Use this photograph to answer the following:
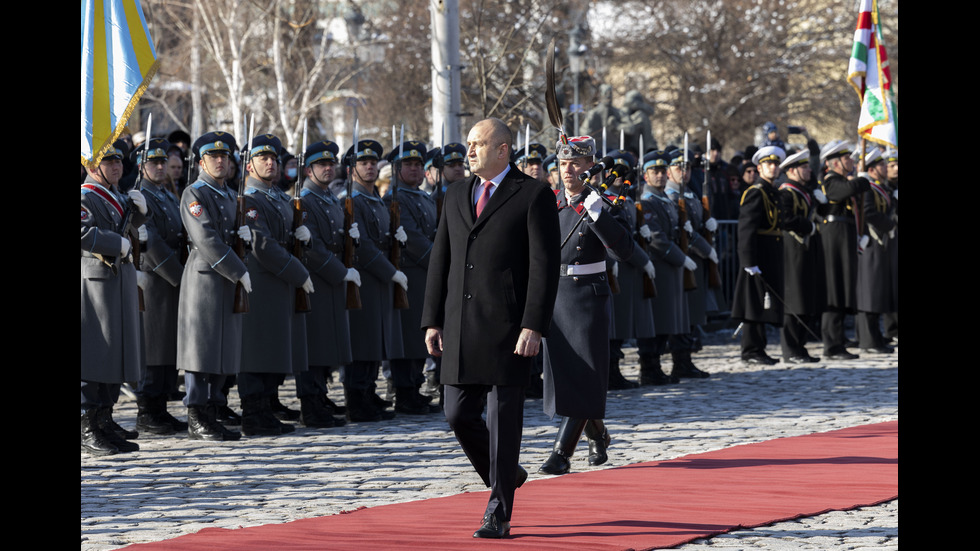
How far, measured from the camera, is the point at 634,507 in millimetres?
6832

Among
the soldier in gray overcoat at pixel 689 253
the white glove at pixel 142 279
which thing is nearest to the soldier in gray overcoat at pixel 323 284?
the white glove at pixel 142 279

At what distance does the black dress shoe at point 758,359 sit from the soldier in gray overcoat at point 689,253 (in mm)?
582

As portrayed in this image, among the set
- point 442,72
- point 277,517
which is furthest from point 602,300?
point 442,72

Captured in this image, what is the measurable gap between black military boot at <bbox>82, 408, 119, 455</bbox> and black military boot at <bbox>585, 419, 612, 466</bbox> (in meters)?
2.82

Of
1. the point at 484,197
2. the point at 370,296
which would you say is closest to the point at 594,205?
the point at 484,197

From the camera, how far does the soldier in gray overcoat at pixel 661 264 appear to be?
12.4m

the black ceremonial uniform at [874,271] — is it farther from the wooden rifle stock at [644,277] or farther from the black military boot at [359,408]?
the black military boot at [359,408]

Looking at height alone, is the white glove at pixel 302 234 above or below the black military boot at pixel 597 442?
above

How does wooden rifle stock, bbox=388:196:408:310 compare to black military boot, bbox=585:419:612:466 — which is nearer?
black military boot, bbox=585:419:612:466

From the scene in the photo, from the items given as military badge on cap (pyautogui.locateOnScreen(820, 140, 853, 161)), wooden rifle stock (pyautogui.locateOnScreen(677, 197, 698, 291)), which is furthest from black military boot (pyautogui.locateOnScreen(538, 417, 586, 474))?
military badge on cap (pyautogui.locateOnScreen(820, 140, 853, 161))

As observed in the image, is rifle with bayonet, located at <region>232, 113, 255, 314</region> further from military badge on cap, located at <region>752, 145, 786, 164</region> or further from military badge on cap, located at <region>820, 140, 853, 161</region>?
military badge on cap, located at <region>820, 140, 853, 161</region>

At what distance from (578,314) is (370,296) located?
302cm

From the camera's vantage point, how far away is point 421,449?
29.2ft

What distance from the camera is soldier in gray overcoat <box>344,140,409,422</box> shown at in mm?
10375
